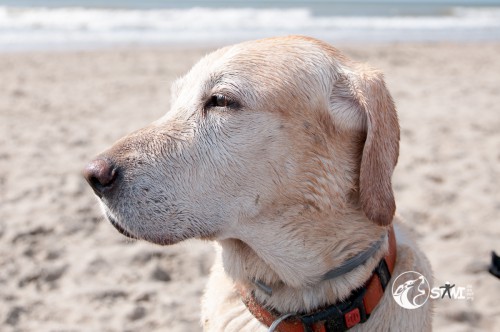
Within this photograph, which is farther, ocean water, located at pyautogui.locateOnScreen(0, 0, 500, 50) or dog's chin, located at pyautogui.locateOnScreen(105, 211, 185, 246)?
ocean water, located at pyautogui.locateOnScreen(0, 0, 500, 50)

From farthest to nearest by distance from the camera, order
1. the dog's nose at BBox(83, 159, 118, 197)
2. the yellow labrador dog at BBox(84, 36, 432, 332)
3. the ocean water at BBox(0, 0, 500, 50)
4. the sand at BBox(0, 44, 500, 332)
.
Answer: the ocean water at BBox(0, 0, 500, 50)
the sand at BBox(0, 44, 500, 332)
the yellow labrador dog at BBox(84, 36, 432, 332)
the dog's nose at BBox(83, 159, 118, 197)

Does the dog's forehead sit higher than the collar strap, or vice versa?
the dog's forehead

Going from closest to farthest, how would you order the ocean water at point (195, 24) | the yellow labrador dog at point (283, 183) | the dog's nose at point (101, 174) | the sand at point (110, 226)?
the dog's nose at point (101, 174) < the yellow labrador dog at point (283, 183) < the sand at point (110, 226) < the ocean water at point (195, 24)

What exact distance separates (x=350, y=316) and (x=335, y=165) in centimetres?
59

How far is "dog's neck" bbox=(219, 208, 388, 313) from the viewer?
7.65 feet

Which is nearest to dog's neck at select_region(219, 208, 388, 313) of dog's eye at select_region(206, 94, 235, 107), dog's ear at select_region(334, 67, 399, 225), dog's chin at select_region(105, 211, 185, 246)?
dog's ear at select_region(334, 67, 399, 225)

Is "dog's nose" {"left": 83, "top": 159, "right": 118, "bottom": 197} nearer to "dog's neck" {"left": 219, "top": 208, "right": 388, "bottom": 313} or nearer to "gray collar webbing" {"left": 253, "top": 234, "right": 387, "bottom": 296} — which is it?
"dog's neck" {"left": 219, "top": 208, "right": 388, "bottom": 313}

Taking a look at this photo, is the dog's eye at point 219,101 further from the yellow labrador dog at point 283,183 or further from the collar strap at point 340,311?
the collar strap at point 340,311

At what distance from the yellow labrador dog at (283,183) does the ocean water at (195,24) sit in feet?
39.7

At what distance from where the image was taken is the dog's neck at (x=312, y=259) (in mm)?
2332

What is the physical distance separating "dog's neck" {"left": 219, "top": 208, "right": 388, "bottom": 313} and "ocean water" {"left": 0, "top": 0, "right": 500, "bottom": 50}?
12.3 metres

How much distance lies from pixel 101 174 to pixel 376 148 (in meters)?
1.02

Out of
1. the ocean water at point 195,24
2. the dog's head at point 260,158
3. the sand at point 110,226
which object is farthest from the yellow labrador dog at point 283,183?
the ocean water at point 195,24

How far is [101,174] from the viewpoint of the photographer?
2160mm
